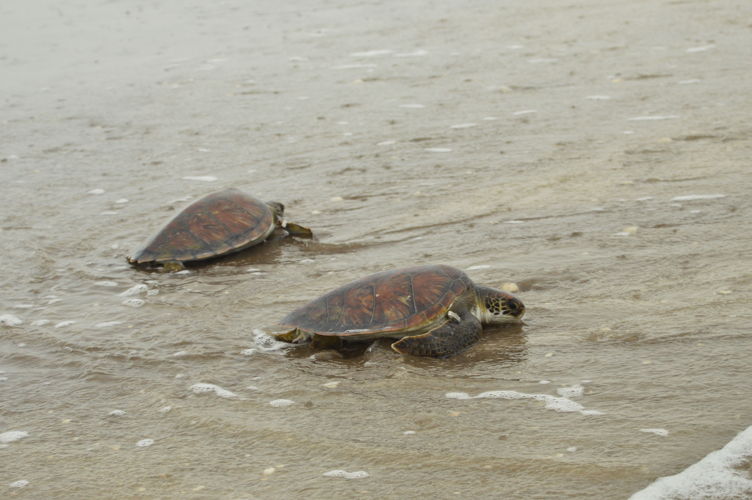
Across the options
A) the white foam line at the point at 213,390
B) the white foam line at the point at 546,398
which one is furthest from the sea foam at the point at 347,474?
the white foam line at the point at 213,390

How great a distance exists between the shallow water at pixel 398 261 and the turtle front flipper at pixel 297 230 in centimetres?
13

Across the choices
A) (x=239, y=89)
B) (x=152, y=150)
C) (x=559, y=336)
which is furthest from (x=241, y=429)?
(x=239, y=89)

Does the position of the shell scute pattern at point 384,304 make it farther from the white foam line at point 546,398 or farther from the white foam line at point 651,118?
the white foam line at point 651,118

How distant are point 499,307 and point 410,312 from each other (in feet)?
1.80

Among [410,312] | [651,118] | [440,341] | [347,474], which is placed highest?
[651,118]

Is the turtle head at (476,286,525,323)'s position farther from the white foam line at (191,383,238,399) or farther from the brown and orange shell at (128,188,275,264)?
the brown and orange shell at (128,188,275,264)

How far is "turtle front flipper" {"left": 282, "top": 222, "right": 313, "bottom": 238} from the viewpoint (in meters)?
7.49

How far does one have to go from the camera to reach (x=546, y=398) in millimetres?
4730

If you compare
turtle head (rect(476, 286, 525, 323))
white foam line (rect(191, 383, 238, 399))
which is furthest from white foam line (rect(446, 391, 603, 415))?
white foam line (rect(191, 383, 238, 399))

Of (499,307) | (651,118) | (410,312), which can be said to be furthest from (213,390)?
(651,118)

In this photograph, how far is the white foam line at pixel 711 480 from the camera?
12.4 ft

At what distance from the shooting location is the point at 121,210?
865cm

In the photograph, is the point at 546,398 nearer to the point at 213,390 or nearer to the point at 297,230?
the point at 213,390

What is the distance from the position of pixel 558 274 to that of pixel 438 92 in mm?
5690
